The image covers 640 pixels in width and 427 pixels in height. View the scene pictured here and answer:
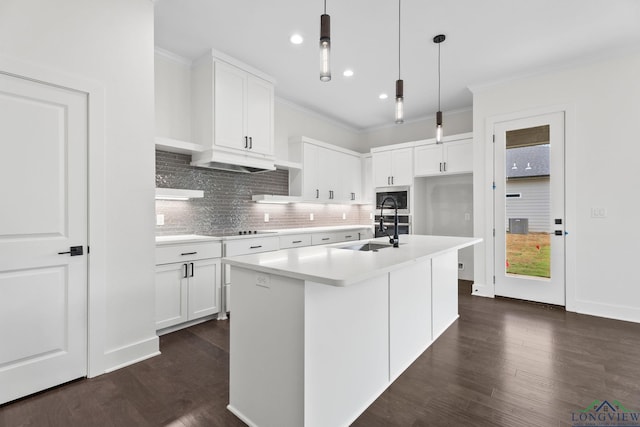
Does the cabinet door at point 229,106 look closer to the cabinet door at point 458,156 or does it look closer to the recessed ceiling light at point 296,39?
the recessed ceiling light at point 296,39

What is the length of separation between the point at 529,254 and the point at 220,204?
4.07m

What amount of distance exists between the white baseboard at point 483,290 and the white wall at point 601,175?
828 millimetres

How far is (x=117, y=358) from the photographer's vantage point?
235cm

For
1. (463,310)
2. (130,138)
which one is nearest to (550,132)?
(463,310)

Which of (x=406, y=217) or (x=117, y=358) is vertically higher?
(x=406, y=217)

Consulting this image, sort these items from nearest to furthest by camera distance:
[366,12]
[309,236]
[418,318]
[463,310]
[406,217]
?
[418,318] < [366,12] < [463,310] < [309,236] < [406,217]

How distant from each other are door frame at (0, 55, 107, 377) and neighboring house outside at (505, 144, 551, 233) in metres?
4.53

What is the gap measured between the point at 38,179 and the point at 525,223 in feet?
16.3

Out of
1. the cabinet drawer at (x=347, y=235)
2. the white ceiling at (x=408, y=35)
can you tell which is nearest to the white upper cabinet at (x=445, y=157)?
the white ceiling at (x=408, y=35)

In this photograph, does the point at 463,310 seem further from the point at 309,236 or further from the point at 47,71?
the point at 47,71

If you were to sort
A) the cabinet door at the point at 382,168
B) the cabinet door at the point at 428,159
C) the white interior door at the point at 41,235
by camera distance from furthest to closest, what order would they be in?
the cabinet door at the point at 382,168
the cabinet door at the point at 428,159
the white interior door at the point at 41,235

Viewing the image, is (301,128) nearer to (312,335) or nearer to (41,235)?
(41,235)

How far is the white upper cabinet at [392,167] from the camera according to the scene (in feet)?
17.6

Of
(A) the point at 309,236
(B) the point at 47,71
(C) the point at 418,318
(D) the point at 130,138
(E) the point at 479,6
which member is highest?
(E) the point at 479,6
